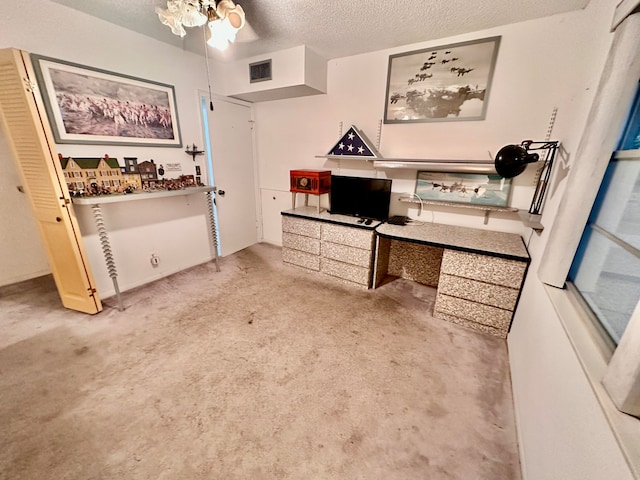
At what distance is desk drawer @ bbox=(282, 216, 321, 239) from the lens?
10.0ft

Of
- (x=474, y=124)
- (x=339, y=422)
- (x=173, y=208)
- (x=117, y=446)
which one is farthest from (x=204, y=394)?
(x=474, y=124)

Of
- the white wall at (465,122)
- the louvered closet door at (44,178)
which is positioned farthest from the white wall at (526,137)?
the louvered closet door at (44,178)

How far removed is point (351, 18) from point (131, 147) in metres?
2.40

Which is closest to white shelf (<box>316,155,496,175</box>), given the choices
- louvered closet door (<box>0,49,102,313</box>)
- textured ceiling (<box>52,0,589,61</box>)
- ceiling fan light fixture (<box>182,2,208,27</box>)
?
textured ceiling (<box>52,0,589,61</box>)

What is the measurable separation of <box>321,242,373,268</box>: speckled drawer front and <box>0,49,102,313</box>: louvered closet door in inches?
90.3

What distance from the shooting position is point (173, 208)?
308 centimetres

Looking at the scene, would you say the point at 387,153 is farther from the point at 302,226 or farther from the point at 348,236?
the point at 302,226

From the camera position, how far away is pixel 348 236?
9.27 ft

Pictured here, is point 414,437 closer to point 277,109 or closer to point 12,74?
point 12,74

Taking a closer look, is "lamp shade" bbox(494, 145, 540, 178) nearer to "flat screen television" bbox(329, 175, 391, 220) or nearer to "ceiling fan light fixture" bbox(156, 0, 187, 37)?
"flat screen television" bbox(329, 175, 391, 220)

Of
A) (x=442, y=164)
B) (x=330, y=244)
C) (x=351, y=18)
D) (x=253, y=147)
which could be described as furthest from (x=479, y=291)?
(x=253, y=147)

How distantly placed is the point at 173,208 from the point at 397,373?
2983 millimetres

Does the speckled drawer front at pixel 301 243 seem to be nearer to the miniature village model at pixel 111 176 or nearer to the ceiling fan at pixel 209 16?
the miniature village model at pixel 111 176

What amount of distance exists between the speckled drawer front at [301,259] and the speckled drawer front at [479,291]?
1456mm
